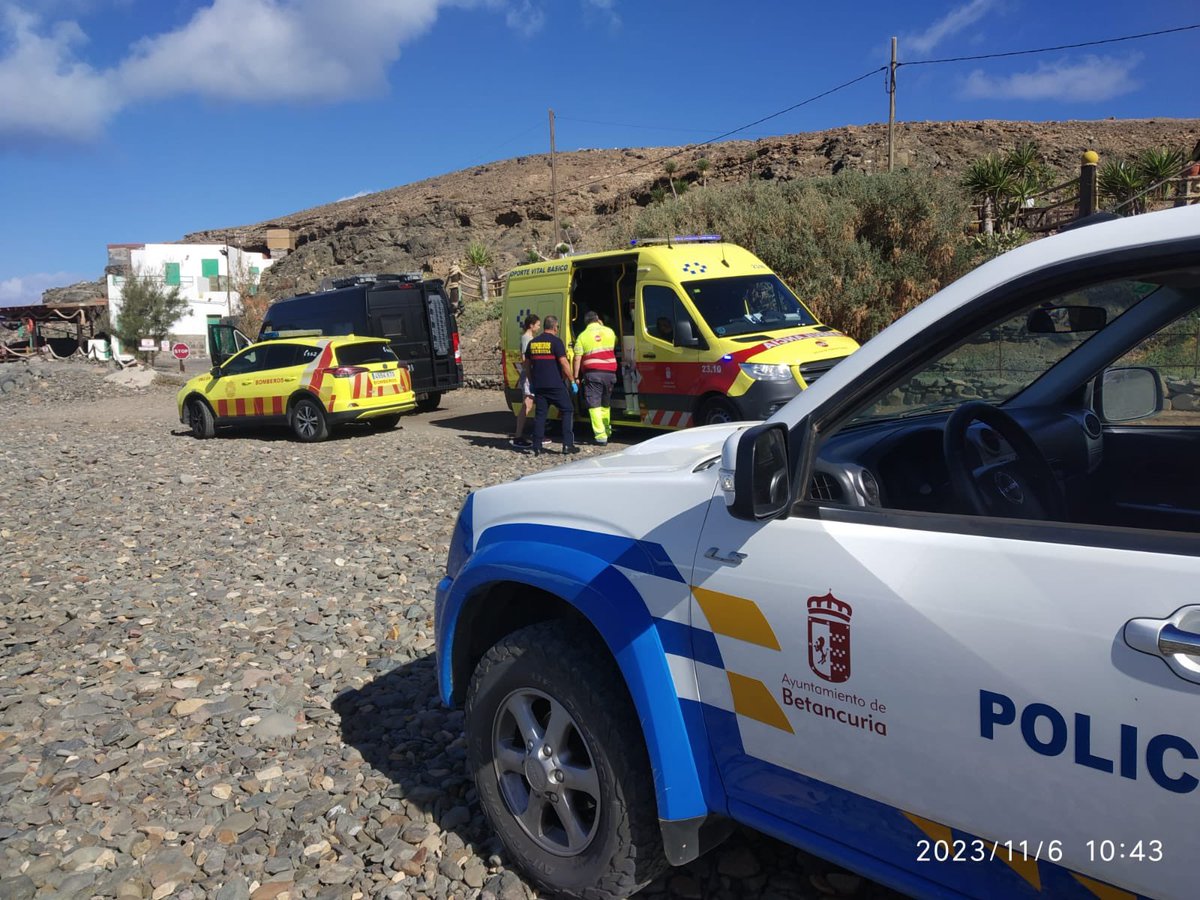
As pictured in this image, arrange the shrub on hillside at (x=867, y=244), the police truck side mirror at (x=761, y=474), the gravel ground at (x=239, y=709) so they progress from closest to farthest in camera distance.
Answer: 1. the police truck side mirror at (x=761, y=474)
2. the gravel ground at (x=239, y=709)
3. the shrub on hillside at (x=867, y=244)

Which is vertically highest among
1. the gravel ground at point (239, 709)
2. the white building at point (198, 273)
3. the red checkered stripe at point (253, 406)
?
the white building at point (198, 273)

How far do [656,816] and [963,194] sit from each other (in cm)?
2090

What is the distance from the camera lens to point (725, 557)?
7.34 feet

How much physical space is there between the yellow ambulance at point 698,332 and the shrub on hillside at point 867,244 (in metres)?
6.97

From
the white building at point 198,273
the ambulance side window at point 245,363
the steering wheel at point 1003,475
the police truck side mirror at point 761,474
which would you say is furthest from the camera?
the white building at point 198,273

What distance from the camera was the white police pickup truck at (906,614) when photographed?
5.40 ft

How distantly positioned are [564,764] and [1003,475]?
4.79ft

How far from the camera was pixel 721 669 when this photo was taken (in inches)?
89.1

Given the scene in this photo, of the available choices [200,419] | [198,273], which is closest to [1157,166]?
[200,419]

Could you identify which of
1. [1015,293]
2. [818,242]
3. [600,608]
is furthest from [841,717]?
[818,242]

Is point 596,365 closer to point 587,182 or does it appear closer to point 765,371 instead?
point 765,371
